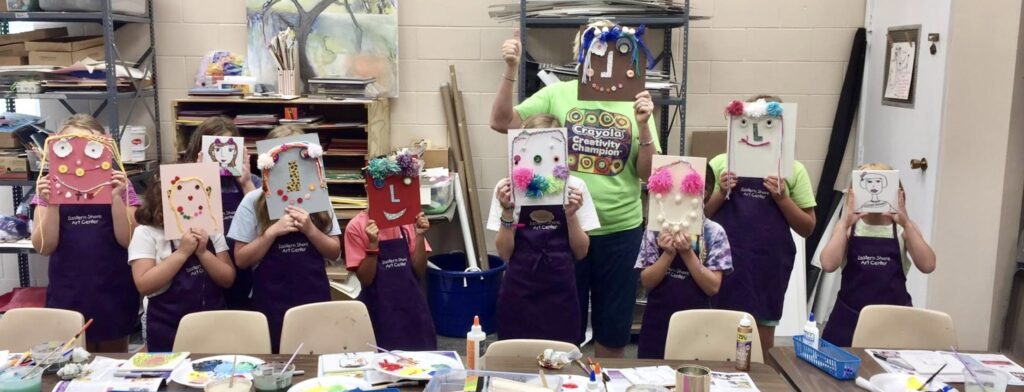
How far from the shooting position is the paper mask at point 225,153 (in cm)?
320

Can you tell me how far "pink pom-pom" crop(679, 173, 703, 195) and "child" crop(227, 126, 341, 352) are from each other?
4.15 ft

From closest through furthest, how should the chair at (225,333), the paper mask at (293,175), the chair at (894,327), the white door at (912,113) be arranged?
the chair at (225,333)
the chair at (894,327)
the paper mask at (293,175)
the white door at (912,113)

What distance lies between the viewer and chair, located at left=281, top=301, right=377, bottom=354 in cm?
280

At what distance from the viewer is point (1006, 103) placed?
3896mm

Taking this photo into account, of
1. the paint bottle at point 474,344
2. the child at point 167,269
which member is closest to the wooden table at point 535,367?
the paint bottle at point 474,344

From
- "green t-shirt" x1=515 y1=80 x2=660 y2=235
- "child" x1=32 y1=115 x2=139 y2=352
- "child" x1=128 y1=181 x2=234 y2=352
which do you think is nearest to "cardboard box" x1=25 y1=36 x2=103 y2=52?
"child" x1=32 y1=115 x2=139 y2=352

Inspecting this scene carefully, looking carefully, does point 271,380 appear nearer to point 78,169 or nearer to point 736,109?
point 78,169

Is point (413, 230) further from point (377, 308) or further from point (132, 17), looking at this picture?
point (132, 17)

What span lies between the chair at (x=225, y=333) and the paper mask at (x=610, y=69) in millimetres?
1399

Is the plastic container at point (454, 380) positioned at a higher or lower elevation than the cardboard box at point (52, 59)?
lower

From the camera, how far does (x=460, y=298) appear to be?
4.50 metres

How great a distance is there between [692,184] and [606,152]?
422 mm

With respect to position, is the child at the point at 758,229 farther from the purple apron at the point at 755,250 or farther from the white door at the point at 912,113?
the white door at the point at 912,113

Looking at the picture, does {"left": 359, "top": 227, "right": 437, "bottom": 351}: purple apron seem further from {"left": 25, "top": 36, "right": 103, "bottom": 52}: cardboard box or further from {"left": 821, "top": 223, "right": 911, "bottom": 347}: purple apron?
{"left": 25, "top": 36, "right": 103, "bottom": 52}: cardboard box
